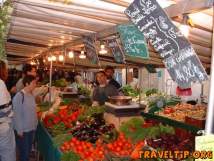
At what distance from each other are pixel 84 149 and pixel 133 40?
1.72 meters

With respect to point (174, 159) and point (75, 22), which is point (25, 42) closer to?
point (75, 22)

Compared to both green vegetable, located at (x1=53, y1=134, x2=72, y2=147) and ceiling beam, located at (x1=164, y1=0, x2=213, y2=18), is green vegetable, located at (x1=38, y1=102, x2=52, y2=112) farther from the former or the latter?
ceiling beam, located at (x1=164, y1=0, x2=213, y2=18)

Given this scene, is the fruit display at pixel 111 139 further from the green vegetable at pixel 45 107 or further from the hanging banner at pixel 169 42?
the green vegetable at pixel 45 107

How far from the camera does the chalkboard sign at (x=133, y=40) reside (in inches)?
154

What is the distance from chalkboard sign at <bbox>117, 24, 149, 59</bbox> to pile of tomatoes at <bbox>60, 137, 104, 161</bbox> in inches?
56.5

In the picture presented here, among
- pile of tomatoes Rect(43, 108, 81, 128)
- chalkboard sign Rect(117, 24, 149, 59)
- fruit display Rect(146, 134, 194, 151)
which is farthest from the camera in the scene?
pile of tomatoes Rect(43, 108, 81, 128)

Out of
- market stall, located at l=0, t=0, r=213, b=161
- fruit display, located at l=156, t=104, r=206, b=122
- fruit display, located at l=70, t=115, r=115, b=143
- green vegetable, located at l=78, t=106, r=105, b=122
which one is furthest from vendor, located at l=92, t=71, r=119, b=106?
fruit display, located at l=70, t=115, r=115, b=143

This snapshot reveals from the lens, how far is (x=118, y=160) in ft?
12.2

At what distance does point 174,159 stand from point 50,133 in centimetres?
336

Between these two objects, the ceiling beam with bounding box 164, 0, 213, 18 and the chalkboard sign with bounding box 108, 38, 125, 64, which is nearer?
the ceiling beam with bounding box 164, 0, 213, 18

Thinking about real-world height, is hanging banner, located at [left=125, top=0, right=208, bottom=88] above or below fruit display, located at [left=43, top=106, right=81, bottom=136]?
above

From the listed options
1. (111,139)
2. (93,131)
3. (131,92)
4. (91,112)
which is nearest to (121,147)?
(111,139)

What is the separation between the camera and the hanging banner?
2457 mm

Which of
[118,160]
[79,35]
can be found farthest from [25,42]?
[118,160]
